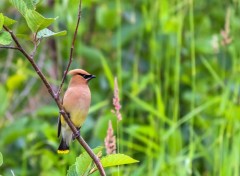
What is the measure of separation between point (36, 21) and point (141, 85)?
2.54 m

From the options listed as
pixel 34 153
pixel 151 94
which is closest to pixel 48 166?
pixel 34 153

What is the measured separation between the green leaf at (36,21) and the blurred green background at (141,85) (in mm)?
1907

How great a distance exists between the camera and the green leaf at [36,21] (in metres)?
1.65

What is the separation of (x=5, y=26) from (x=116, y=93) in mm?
612

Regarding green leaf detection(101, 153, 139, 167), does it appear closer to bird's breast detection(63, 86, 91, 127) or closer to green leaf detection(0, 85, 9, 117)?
bird's breast detection(63, 86, 91, 127)

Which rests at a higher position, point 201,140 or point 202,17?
point 202,17

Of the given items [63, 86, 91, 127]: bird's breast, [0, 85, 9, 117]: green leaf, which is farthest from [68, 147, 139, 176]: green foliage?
[0, 85, 9, 117]: green leaf

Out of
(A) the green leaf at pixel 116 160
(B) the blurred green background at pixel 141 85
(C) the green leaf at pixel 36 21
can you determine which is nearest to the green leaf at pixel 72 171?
(A) the green leaf at pixel 116 160

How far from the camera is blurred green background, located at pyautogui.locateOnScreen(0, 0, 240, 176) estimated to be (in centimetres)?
383

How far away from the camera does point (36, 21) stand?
1.67 meters

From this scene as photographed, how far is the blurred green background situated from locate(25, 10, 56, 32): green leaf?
1907mm

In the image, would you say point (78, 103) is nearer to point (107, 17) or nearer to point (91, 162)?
point (91, 162)

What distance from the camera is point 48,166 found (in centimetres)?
370

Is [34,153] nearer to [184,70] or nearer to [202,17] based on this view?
[184,70]
